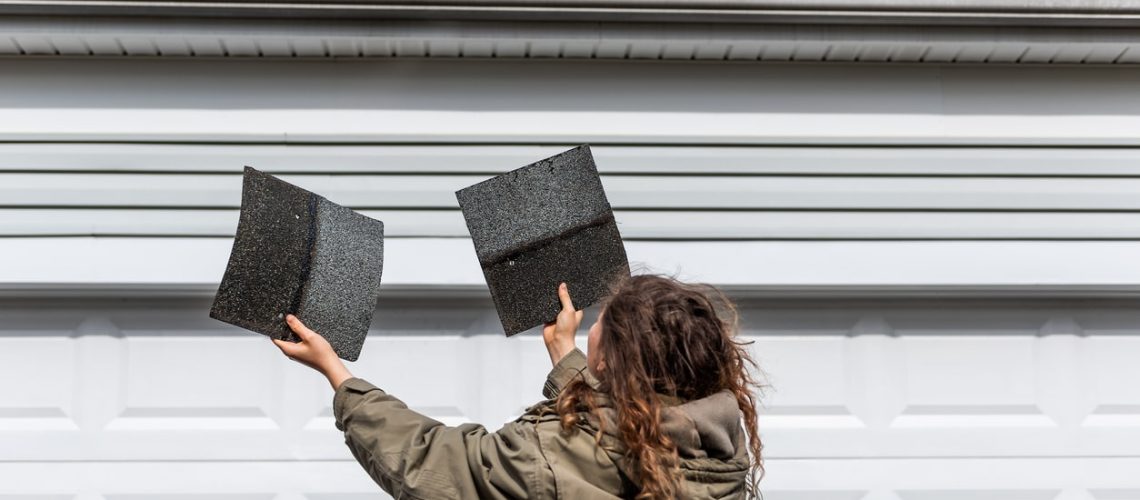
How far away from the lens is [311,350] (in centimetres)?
189

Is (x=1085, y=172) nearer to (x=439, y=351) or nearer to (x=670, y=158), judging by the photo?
(x=670, y=158)

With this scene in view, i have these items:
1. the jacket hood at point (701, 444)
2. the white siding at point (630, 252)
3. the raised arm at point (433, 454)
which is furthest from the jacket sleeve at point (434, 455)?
the white siding at point (630, 252)

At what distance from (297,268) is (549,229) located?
506mm

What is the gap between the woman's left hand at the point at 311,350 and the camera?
188cm

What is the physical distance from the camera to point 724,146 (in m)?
3.45

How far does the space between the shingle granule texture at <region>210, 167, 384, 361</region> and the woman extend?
0.19 metres

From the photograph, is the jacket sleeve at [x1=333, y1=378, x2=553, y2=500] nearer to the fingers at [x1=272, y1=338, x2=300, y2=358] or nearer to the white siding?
the fingers at [x1=272, y1=338, x2=300, y2=358]

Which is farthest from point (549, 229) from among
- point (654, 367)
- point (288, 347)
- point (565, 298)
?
point (288, 347)

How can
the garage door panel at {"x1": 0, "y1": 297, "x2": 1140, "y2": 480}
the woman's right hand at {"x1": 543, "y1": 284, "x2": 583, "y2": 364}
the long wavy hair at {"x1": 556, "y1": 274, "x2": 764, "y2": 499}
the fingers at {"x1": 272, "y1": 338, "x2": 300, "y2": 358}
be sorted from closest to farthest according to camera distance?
the long wavy hair at {"x1": 556, "y1": 274, "x2": 764, "y2": 499} < the fingers at {"x1": 272, "y1": 338, "x2": 300, "y2": 358} < the woman's right hand at {"x1": 543, "y1": 284, "x2": 583, "y2": 364} < the garage door panel at {"x1": 0, "y1": 297, "x2": 1140, "y2": 480}

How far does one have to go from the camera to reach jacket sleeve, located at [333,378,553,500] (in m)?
1.73

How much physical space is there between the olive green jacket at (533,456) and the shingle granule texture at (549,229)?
0.37 meters

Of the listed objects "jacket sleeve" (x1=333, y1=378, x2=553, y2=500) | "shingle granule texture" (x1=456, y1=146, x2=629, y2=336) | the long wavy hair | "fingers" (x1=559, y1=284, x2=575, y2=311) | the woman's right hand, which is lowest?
"jacket sleeve" (x1=333, y1=378, x2=553, y2=500)

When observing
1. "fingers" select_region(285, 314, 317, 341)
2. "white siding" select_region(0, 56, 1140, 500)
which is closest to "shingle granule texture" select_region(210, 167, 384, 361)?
"fingers" select_region(285, 314, 317, 341)

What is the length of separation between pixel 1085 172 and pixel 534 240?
231 centimetres
